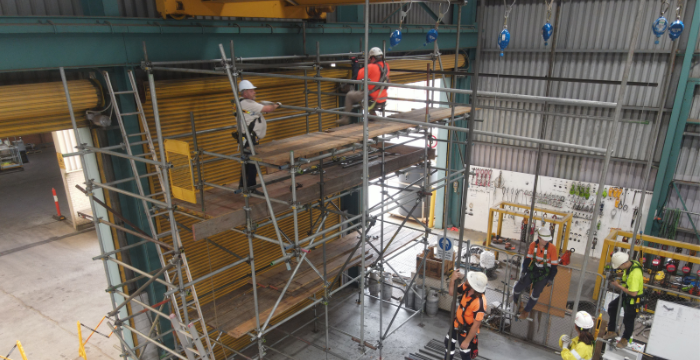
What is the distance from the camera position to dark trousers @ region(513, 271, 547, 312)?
1029 centimetres

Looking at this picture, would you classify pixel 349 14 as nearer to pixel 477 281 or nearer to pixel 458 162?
pixel 477 281

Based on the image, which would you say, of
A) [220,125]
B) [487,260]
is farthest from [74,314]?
[487,260]

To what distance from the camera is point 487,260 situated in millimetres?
12922

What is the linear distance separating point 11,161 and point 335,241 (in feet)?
77.5

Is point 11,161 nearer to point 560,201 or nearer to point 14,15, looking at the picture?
point 14,15

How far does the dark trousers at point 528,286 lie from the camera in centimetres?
1029

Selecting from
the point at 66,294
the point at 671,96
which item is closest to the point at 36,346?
the point at 66,294

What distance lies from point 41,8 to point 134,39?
1325 millimetres

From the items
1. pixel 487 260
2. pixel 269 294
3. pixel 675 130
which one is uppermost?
pixel 675 130

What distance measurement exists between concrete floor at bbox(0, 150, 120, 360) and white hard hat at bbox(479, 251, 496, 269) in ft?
31.3

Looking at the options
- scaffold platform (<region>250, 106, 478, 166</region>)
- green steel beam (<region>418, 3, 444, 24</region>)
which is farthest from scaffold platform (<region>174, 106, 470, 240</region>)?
green steel beam (<region>418, 3, 444, 24</region>)

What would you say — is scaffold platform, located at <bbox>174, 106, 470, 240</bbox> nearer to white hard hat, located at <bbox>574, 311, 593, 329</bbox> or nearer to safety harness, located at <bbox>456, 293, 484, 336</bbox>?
safety harness, located at <bbox>456, 293, 484, 336</bbox>

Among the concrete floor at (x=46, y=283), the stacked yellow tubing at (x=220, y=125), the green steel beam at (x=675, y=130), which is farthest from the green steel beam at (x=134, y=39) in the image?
the green steel beam at (x=675, y=130)

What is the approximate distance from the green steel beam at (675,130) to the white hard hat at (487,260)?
5054mm
